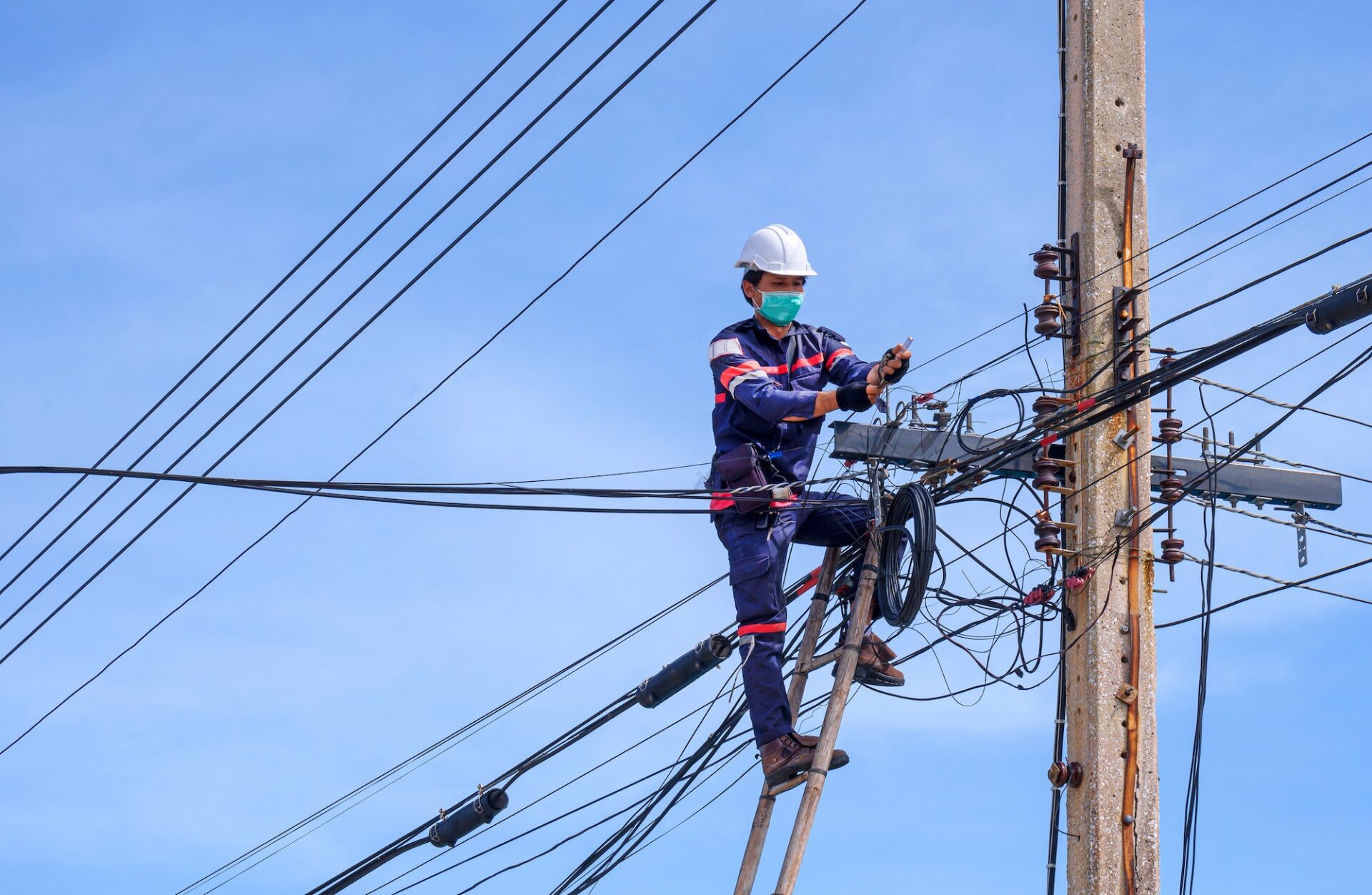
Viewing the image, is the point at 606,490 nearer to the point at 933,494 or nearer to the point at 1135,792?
the point at 933,494

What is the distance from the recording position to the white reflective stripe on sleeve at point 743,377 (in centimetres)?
773

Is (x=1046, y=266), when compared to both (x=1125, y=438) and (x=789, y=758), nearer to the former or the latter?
(x=1125, y=438)

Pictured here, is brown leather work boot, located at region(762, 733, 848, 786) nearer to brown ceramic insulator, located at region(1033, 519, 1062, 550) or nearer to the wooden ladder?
the wooden ladder

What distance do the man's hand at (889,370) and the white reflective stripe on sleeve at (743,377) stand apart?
54cm

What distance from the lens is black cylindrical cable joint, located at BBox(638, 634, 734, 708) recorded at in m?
8.69

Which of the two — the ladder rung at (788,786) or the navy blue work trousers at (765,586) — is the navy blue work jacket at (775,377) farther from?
the ladder rung at (788,786)

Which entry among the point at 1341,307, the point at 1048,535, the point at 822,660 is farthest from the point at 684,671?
the point at 1341,307

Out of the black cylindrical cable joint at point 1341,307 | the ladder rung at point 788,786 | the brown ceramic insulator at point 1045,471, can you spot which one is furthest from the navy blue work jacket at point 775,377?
the black cylindrical cable joint at point 1341,307

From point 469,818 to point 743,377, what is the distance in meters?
3.00

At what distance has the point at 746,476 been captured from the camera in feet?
25.6

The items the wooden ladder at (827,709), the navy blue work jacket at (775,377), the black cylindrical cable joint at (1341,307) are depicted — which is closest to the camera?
the black cylindrical cable joint at (1341,307)

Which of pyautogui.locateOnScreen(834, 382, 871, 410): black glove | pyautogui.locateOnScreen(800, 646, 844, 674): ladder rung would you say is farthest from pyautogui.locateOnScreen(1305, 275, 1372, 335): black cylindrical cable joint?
pyautogui.locateOnScreen(800, 646, 844, 674): ladder rung

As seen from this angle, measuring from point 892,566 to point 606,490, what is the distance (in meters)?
1.27

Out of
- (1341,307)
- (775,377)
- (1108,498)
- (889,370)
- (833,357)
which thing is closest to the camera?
(1341,307)
